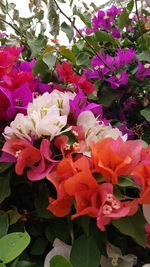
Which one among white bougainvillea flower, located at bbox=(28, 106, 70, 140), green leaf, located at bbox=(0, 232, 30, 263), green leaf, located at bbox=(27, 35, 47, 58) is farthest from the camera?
green leaf, located at bbox=(27, 35, 47, 58)

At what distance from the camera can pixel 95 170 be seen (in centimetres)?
42

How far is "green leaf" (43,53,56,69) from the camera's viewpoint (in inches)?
23.8

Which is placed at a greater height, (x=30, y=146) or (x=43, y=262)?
(x=30, y=146)

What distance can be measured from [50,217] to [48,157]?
0.07 m

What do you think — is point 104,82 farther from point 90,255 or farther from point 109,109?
point 90,255

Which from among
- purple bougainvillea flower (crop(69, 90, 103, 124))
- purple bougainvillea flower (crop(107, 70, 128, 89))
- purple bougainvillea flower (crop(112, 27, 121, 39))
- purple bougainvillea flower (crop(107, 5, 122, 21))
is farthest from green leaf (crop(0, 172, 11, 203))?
purple bougainvillea flower (crop(107, 5, 122, 21))

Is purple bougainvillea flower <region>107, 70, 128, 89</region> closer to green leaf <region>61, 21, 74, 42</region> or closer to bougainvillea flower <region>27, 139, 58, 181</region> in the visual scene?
green leaf <region>61, 21, 74, 42</region>

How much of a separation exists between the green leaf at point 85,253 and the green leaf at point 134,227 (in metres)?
0.04

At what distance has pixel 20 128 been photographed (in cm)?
47

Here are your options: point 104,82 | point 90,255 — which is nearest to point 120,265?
point 90,255

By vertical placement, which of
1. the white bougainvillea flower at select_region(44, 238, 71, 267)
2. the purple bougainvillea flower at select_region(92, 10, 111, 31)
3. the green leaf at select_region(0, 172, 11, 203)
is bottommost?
the white bougainvillea flower at select_region(44, 238, 71, 267)

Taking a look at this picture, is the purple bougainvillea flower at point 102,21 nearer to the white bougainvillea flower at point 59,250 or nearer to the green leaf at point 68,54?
the green leaf at point 68,54

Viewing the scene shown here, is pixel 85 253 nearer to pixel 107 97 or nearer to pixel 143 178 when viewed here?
pixel 143 178

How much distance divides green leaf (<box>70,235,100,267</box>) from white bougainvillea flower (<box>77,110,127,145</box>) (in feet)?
0.43
